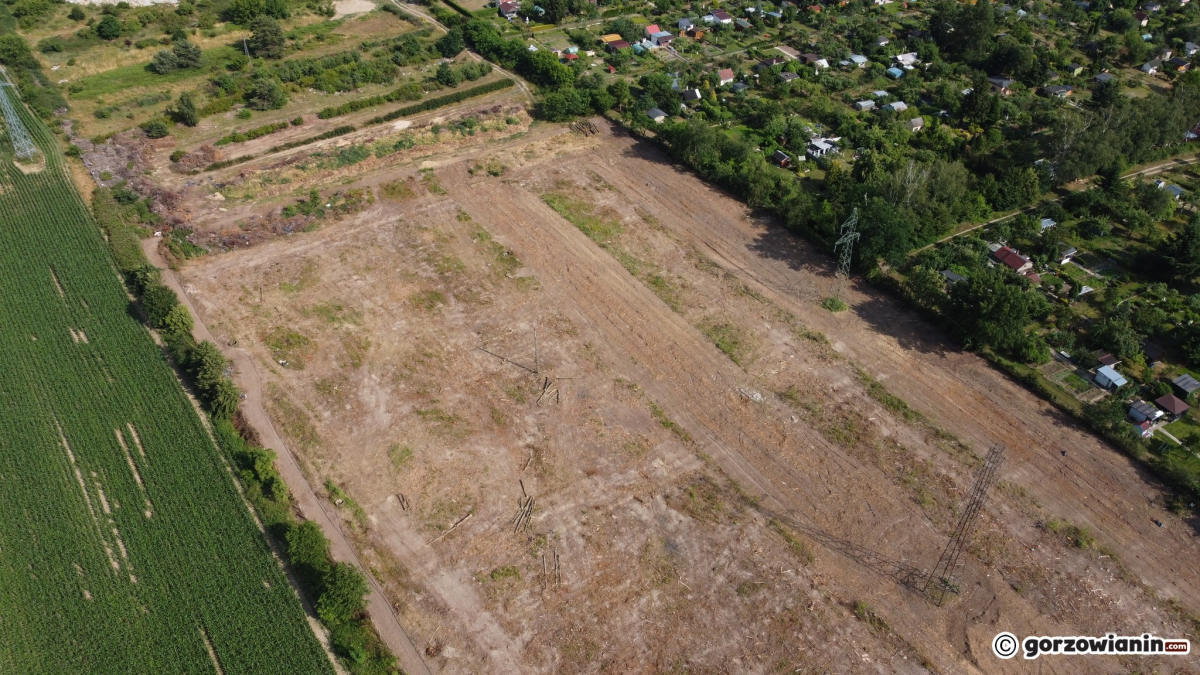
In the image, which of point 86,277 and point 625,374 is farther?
point 86,277

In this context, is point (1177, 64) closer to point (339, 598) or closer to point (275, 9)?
point (339, 598)

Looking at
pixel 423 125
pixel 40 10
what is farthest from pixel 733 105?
pixel 40 10

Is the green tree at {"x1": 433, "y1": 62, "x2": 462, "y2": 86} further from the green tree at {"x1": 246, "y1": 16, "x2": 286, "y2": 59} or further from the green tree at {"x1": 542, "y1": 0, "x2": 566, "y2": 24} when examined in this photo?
the green tree at {"x1": 246, "y1": 16, "x2": 286, "y2": 59}

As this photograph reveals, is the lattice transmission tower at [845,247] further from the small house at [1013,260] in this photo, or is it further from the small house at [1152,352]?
the small house at [1152,352]

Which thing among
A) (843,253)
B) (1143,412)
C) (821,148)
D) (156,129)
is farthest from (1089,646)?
(156,129)

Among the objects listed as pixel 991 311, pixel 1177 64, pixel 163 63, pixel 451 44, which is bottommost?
pixel 163 63

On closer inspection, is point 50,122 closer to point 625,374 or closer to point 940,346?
point 625,374

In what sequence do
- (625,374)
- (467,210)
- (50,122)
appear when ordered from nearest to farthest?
(625,374)
(467,210)
(50,122)
